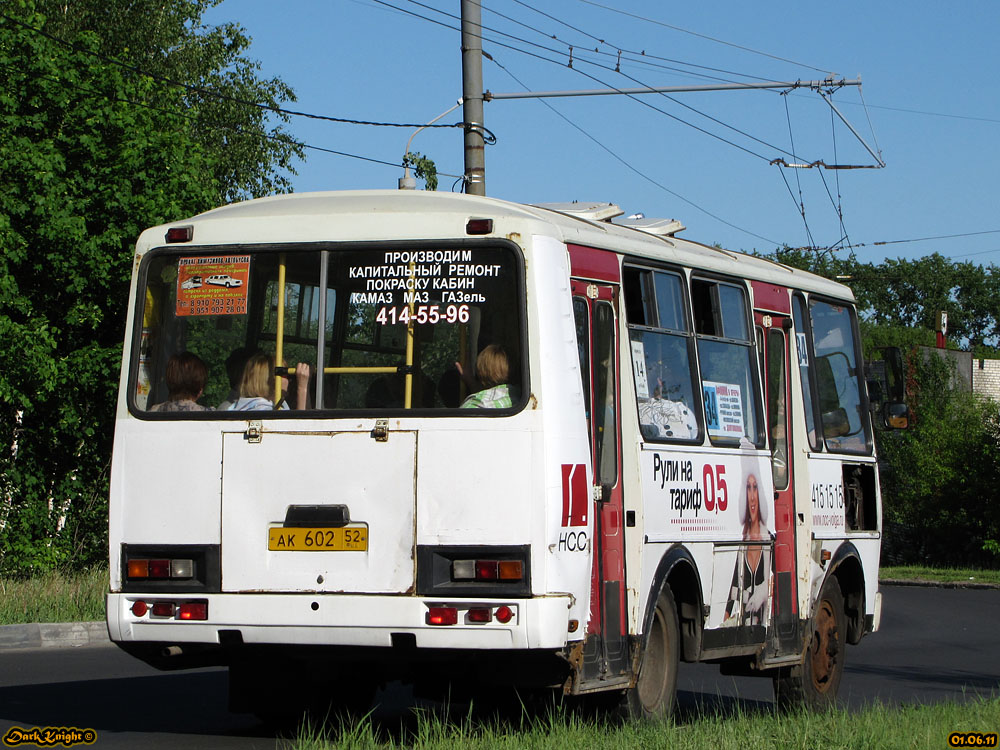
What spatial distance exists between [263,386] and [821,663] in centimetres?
529

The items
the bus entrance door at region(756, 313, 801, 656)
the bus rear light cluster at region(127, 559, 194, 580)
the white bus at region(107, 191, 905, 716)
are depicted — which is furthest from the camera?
the bus entrance door at region(756, 313, 801, 656)

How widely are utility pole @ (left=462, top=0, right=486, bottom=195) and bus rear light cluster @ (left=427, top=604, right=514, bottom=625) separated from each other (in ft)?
33.5

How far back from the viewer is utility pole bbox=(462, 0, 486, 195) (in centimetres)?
1738

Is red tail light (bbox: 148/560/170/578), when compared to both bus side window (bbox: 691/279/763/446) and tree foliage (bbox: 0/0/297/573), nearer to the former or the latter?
bus side window (bbox: 691/279/763/446)

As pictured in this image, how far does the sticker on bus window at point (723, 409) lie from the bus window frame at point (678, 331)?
0.12m

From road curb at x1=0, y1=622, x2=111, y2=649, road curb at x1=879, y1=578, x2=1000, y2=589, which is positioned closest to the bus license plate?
road curb at x1=0, y1=622, x2=111, y2=649

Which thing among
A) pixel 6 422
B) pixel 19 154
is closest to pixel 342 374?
pixel 19 154

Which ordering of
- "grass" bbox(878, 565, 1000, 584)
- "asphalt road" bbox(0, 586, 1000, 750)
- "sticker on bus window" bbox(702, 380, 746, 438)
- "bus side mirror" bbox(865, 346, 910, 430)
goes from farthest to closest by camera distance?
"grass" bbox(878, 565, 1000, 584)
"bus side mirror" bbox(865, 346, 910, 430)
"sticker on bus window" bbox(702, 380, 746, 438)
"asphalt road" bbox(0, 586, 1000, 750)

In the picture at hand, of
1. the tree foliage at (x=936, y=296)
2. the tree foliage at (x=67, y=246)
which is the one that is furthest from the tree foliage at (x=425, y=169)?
the tree foliage at (x=936, y=296)

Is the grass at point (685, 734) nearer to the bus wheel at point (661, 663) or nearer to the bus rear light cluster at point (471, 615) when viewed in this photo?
the bus wheel at point (661, 663)

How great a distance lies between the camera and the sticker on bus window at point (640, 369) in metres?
8.98

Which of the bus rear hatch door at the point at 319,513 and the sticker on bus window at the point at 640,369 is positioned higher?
the sticker on bus window at the point at 640,369

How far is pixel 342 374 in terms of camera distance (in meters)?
8.17

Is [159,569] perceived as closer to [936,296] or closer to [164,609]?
[164,609]
